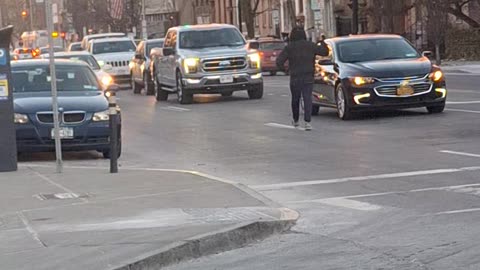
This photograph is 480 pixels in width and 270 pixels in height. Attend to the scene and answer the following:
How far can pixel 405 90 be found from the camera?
19.7m

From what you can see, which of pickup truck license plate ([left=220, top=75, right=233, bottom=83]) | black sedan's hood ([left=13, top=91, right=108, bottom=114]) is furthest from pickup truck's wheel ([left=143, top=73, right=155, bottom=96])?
black sedan's hood ([left=13, top=91, right=108, bottom=114])

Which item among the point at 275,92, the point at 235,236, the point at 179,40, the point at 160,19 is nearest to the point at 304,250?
the point at 235,236

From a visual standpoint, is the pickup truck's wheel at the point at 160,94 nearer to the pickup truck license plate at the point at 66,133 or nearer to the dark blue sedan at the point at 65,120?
the dark blue sedan at the point at 65,120

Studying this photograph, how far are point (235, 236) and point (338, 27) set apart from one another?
58375mm

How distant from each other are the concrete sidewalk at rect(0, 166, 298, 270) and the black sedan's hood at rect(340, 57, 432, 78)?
751 centimetres

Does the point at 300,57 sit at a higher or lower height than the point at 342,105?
A: higher

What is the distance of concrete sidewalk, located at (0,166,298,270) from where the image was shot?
8.18m

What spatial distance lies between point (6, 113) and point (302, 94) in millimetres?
7119

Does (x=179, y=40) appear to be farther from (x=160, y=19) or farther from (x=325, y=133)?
(x=160, y=19)

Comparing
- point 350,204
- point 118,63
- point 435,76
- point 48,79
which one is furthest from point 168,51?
point 350,204

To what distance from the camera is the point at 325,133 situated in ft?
59.5

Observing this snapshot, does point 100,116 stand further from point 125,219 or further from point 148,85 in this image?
point 148,85

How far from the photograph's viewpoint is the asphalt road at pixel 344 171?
27.0 feet

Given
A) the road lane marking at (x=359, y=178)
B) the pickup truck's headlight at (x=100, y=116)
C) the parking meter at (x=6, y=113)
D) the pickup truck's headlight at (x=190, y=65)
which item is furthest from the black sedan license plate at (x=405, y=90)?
the pickup truck's headlight at (x=190, y=65)
